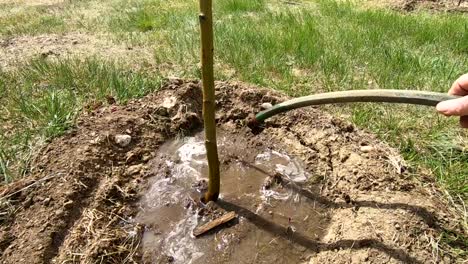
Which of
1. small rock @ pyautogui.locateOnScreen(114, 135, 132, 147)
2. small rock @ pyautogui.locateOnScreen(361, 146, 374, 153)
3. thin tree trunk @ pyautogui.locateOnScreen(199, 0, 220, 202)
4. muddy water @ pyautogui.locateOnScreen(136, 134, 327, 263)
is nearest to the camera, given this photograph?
thin tree trunk @ pyautogui.locateOnScreen(199, 0, 220, 202)

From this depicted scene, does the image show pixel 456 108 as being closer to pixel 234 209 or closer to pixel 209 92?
pixel 209 92

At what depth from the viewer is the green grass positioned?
101 inches

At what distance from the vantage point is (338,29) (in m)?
4.45

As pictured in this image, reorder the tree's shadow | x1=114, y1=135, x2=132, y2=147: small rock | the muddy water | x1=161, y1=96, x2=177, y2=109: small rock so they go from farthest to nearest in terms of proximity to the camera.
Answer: x1=161, y1=96, x2=177, y2=109: small rock → x1=114, y1=135, x2=132, y2=147: small rock → the muddy water → the tree's shadow

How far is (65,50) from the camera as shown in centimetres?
450

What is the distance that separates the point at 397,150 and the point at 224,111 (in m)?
1.31

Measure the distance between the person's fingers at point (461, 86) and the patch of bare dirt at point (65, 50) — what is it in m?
2.89

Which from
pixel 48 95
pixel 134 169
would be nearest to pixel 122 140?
pixel 134 169

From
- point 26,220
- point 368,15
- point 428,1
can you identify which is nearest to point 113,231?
point 26,220

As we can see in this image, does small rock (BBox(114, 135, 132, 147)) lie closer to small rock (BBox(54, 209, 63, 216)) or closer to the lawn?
the lawn

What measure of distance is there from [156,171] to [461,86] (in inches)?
73.9

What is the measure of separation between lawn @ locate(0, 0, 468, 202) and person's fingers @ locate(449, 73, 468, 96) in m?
0.60

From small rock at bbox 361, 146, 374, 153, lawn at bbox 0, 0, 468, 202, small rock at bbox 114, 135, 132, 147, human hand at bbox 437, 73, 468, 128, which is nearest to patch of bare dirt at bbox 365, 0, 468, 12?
lawn at bbox 0, 0, 468, 202

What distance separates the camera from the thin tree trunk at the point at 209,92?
1789mm
